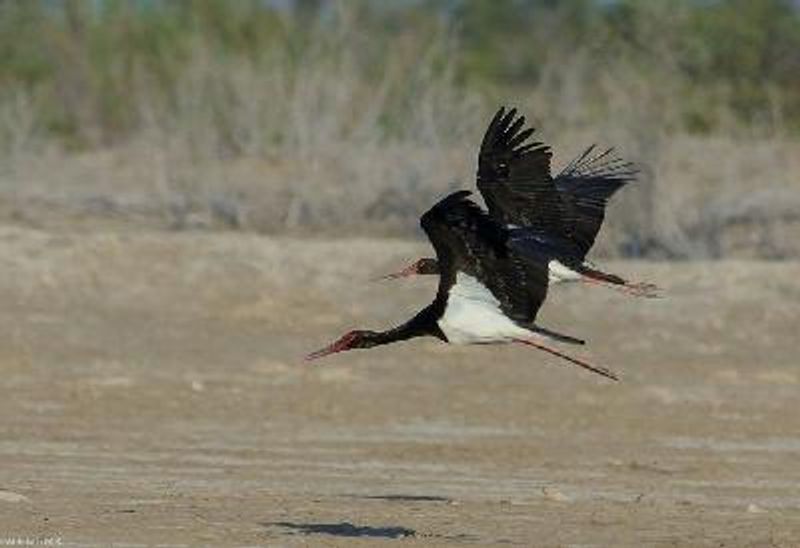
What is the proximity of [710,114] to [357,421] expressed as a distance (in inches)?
492

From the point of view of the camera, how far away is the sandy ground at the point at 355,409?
34.1 feet

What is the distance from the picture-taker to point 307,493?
37.2 ft

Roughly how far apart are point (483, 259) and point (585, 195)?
2243 mm

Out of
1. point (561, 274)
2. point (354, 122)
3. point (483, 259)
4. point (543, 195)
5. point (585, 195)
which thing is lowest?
point (483, 259)

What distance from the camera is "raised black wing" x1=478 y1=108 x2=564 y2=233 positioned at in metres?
10.9

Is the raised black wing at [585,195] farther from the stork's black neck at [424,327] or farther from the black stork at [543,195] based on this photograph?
the stork's black neck at [424,327]

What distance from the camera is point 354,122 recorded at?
72.4 ft

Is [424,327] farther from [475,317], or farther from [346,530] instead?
[346,530]

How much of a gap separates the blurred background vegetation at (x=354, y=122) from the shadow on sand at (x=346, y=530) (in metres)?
9.93

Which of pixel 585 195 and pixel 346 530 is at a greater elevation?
pixel 585 195

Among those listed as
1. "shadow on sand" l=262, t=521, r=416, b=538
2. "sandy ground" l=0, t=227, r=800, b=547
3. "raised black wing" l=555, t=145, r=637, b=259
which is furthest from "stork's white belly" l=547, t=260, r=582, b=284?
"shadow on sand" l=262, t=521, r=416, b=538

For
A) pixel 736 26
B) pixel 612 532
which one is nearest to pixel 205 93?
pixel 736 26

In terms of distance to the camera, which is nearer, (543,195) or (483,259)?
(483,259)

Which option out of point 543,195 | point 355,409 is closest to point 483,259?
point 543,195
